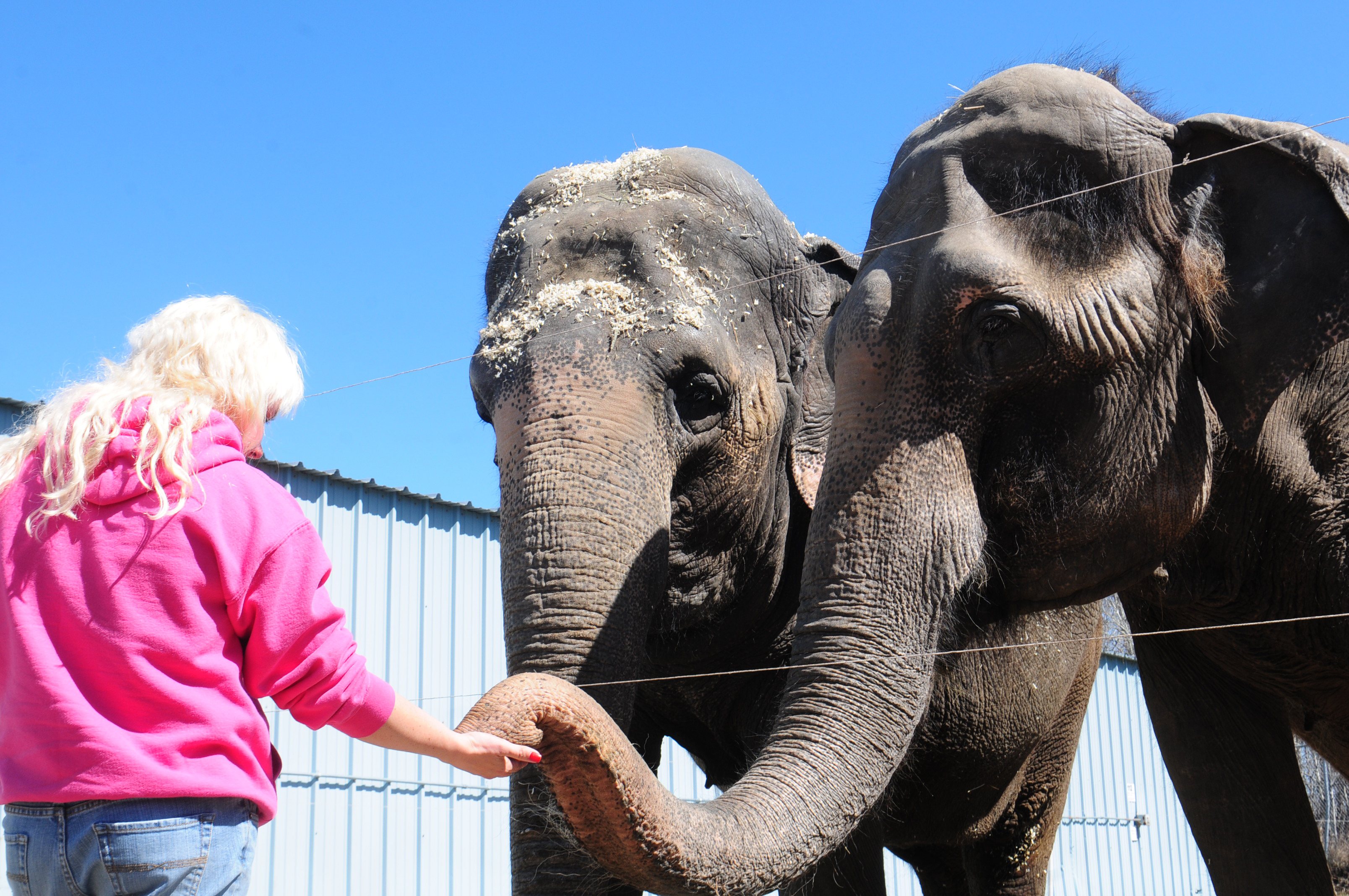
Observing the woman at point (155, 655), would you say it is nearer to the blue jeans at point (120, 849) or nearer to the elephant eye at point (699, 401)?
the blue jeans at point (120, 849)

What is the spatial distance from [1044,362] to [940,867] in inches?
109

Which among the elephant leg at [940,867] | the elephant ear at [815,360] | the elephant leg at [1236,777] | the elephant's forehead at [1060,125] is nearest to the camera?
the elephant's forehead at [1060,125]

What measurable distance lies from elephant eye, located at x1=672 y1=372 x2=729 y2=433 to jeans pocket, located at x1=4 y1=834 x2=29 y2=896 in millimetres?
2024

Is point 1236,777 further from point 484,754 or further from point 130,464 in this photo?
point 130,464

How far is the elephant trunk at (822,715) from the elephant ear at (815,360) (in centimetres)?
108

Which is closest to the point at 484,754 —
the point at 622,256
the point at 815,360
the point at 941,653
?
the point at 941,653

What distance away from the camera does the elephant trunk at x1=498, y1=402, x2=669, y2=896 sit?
111 inches

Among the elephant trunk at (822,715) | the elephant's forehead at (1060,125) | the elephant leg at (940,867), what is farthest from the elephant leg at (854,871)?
the elephant's forehead at (1060,125)

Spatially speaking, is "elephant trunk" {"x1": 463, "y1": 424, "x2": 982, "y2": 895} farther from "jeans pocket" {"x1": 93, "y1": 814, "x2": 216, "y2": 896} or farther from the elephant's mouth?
"jeans pocket" {"x1": 93, "y1": 814, "x2": 216, "y2": 896}

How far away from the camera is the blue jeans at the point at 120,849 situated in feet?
5.77

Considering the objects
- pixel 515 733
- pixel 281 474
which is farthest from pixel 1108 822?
pixel 515 733

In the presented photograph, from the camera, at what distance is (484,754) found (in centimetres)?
181

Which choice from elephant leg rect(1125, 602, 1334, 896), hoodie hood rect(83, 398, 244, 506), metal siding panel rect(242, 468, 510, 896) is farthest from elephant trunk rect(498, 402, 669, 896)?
metal siding panel rect(242, 468, 510, 896)

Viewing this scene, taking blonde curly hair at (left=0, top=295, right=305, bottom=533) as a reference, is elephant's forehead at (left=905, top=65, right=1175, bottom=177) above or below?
above
